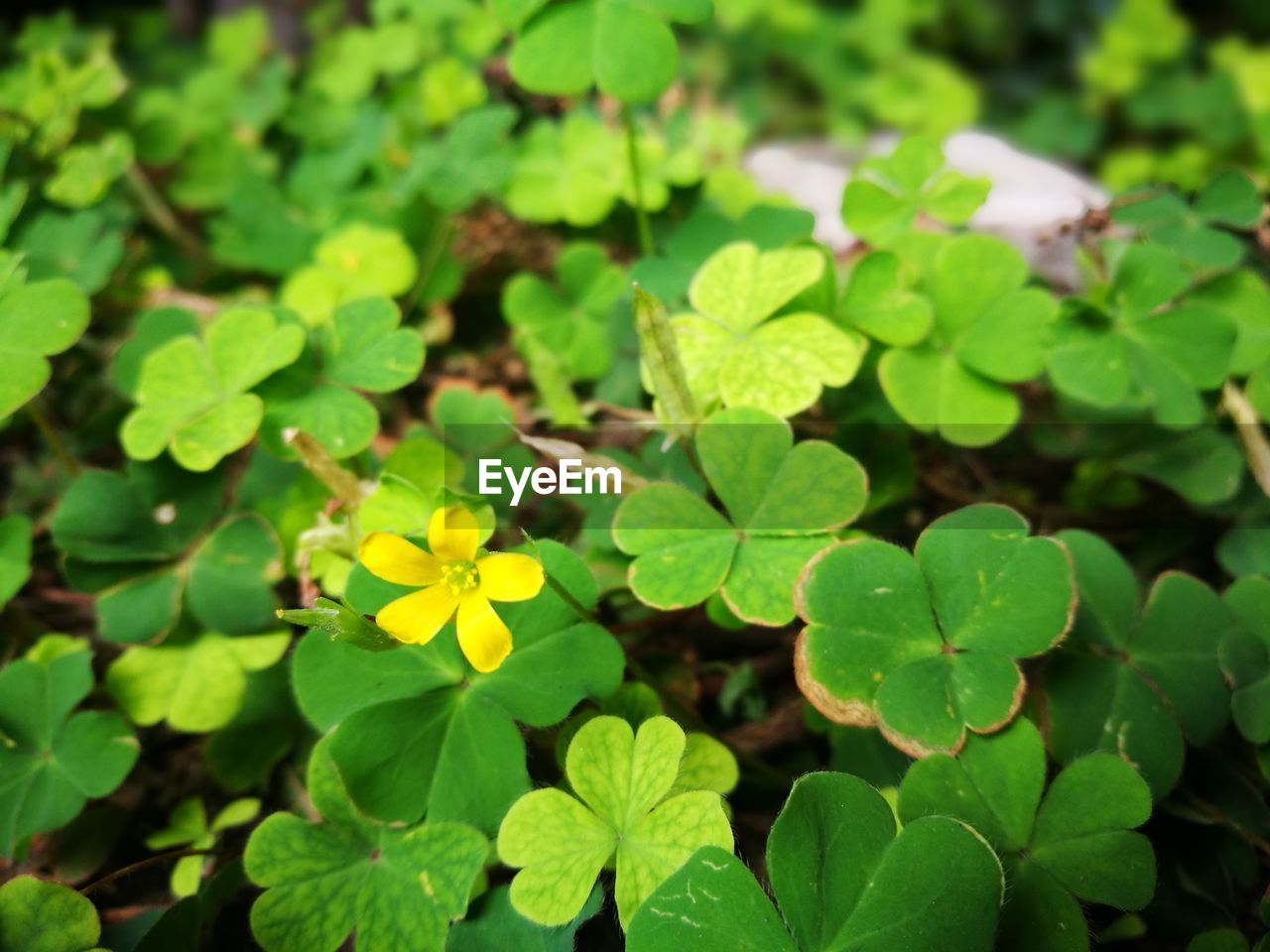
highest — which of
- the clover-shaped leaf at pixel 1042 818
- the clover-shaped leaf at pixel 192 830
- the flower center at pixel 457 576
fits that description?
the flower center at pixel 457 576

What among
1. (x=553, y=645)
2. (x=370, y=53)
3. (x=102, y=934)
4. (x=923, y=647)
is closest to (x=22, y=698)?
(x=102, y=934)

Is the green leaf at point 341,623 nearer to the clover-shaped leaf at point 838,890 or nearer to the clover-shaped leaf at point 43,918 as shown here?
the clover-shaped leaf at point 838,890

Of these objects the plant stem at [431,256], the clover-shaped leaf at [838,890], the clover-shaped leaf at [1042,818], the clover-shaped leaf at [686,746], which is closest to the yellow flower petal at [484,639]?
the clover-shaped leaf at [686,746]

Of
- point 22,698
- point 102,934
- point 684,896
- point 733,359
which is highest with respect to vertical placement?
point 733,359

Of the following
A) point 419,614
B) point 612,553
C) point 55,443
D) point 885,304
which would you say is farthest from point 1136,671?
point 55,443

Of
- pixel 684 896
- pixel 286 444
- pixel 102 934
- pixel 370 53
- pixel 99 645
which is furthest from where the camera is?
pixel 370 53

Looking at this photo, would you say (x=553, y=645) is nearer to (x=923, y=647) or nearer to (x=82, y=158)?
(x=923, y=647)
